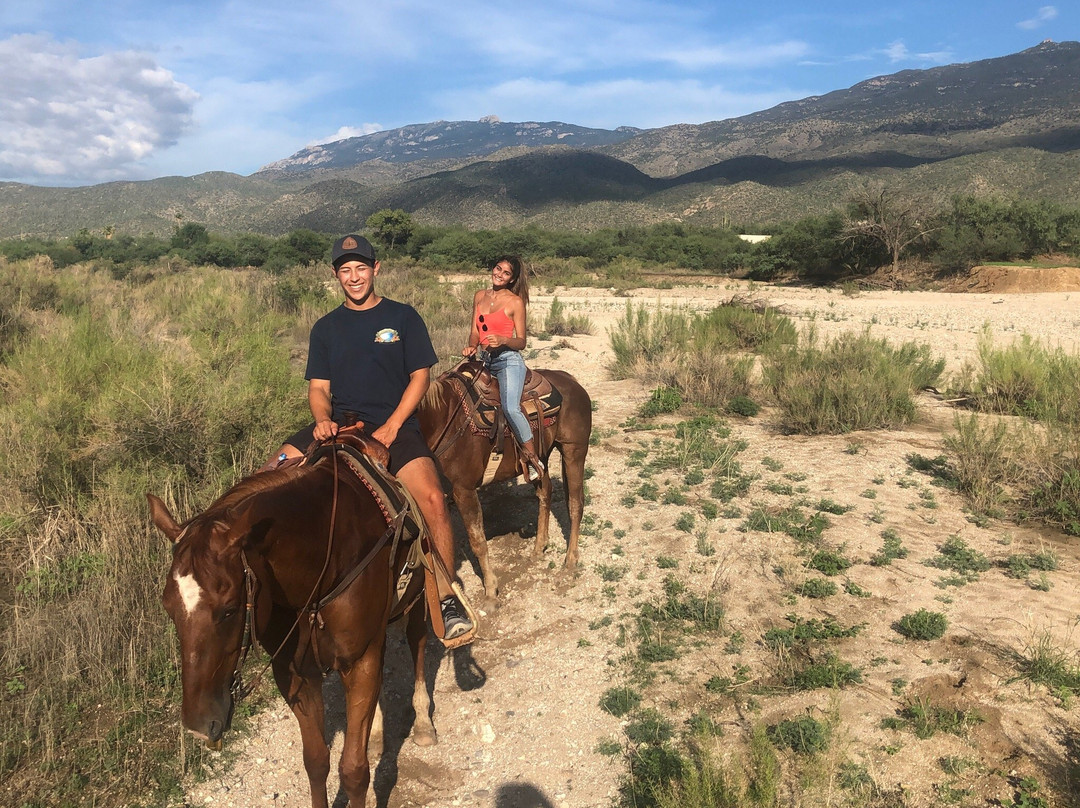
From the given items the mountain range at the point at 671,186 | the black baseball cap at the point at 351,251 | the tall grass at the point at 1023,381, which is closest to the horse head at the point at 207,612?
the black baseball cap at the point at 351,251

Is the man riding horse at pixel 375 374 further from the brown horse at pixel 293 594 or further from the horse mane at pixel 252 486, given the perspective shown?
the horse mane at pixel 252 486

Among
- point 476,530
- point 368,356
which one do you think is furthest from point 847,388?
point 368,356

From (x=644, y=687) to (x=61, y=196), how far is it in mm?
A: 124527

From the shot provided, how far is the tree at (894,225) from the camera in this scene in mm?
30391

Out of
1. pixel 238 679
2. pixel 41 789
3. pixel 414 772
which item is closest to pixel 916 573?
pixel 414 772

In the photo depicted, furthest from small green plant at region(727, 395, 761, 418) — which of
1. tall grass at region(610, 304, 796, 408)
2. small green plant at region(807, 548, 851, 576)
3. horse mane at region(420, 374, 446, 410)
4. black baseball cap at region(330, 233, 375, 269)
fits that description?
black baseball cap at region(330, 233, 375, 269)

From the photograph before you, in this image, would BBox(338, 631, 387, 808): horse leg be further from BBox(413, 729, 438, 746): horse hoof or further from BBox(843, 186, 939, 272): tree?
BBox(843, 186, 939, 272): tree

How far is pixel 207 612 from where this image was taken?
6.64 feet

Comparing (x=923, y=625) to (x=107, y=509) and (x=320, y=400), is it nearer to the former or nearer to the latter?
(x=320, y=400)

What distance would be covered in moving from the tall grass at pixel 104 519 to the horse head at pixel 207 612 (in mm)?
2145

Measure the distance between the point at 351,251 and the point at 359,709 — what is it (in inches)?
96.2

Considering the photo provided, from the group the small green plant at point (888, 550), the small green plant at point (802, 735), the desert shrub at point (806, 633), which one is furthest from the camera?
the small green plant at point (888, 550)

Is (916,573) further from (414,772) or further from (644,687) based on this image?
(414,772)

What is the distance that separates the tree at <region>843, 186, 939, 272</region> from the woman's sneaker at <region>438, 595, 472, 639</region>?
3200cm
